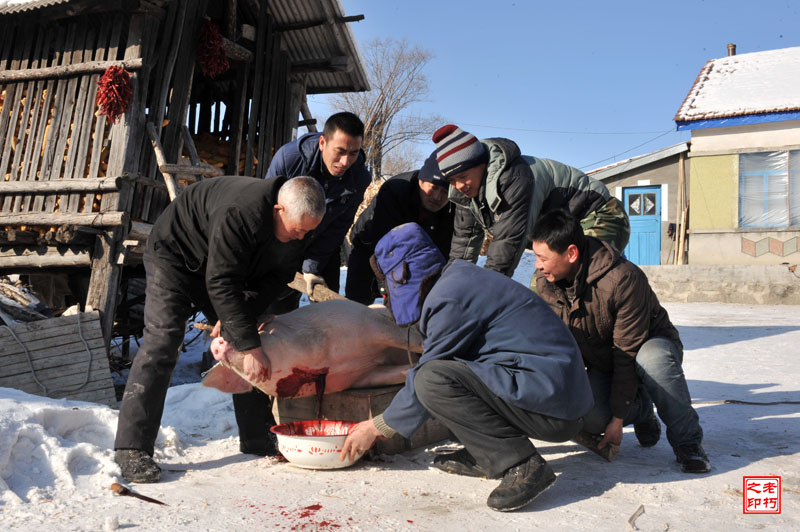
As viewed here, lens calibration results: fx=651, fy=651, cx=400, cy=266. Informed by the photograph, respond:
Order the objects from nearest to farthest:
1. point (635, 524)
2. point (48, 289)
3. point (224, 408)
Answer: point (635, 524), point (224, 408), point (48, 289)

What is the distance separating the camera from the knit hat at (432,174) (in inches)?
172

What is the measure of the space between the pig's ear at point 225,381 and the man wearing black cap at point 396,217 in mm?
1558

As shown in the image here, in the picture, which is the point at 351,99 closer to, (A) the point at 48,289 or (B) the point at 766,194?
(B) the point at 766,194

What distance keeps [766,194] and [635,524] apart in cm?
1249

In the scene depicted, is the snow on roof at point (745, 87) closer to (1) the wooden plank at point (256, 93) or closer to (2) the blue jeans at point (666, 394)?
(1) the wooden plank at point (256, 93)

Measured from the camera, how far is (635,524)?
7.82ft

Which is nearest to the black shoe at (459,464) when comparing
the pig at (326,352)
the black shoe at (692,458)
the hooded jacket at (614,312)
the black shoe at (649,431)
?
the pig at (326,352)

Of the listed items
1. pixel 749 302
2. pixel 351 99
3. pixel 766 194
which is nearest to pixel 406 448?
pixel 749 302

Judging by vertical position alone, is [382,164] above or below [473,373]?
above

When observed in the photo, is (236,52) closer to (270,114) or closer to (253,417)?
(270,114)

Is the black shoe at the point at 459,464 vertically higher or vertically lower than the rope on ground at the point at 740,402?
lower

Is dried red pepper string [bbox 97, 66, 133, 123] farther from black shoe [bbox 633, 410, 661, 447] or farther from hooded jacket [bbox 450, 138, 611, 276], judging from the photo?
black shoe [bbox 633, 410, 661, 447]

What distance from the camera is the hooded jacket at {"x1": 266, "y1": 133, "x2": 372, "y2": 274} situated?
14.4 ft

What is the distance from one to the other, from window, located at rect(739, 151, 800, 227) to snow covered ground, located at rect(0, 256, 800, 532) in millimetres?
9971
